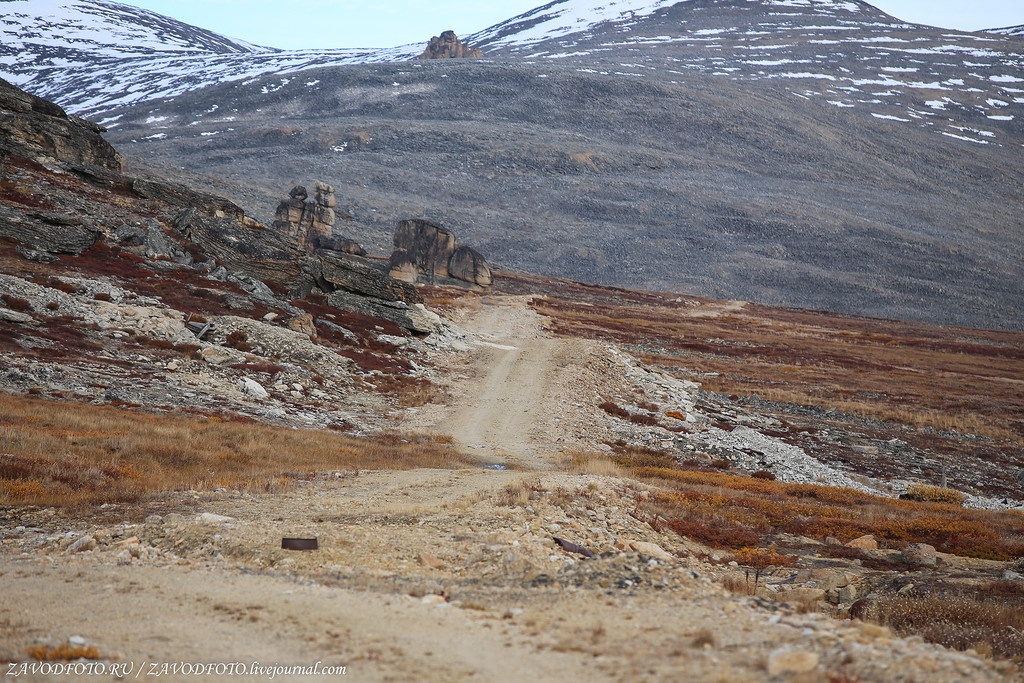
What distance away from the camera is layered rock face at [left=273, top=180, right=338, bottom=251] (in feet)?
308

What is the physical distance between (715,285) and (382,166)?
3284 inches

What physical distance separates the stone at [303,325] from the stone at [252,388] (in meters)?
8.76

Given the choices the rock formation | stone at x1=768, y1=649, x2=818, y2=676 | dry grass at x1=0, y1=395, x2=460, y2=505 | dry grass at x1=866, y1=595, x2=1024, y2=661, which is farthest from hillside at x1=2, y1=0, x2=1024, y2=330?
stone at x1=768, y1=649, x2=818, y2=676

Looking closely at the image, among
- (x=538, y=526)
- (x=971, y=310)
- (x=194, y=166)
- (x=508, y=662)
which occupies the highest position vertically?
(x=194, y=166)

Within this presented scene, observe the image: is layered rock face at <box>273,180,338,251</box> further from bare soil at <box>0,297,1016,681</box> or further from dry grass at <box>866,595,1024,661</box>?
dry grass at <box>866,595,1024,661</box>

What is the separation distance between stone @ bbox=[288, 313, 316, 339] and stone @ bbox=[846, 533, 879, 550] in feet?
96.4

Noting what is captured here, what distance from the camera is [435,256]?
79875mm

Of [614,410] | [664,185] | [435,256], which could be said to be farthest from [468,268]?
[664,185]

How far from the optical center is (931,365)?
64.2 metres

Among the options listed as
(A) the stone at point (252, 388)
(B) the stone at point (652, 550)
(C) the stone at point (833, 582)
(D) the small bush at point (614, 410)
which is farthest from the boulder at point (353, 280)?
(C) the stone at point (833, 582)

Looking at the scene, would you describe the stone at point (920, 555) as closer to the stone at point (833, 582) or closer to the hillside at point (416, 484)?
the hillside at point (416, 484)

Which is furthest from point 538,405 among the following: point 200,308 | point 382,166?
point 382,166

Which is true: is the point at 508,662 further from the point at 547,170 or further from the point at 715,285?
the point at 547,170

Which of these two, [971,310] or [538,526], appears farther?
[971,310]
